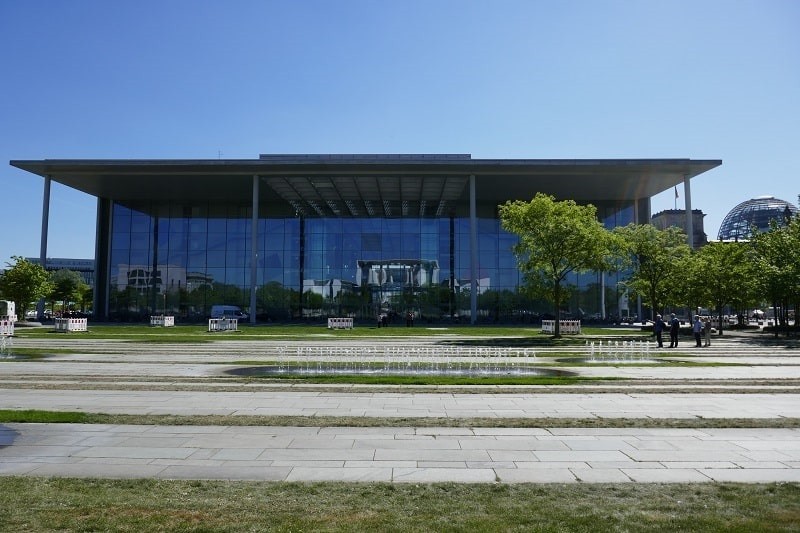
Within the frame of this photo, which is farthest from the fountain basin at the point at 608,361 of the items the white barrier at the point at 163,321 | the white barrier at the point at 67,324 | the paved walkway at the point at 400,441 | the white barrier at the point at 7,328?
the white barrier at the point at 163,321

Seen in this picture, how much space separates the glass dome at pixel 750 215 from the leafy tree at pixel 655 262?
119 m

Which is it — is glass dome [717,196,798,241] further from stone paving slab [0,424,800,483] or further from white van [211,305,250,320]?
stone paving slab [0,424,800,483]

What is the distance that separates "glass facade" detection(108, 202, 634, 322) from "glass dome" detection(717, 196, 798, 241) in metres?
110

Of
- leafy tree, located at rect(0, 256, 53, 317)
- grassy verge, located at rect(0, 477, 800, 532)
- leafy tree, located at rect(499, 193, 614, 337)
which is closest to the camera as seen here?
grassy verge, located at rect(0, 477, 800, 532)

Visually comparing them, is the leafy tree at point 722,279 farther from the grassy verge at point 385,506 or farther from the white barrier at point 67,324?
the white barrier at point 67,324

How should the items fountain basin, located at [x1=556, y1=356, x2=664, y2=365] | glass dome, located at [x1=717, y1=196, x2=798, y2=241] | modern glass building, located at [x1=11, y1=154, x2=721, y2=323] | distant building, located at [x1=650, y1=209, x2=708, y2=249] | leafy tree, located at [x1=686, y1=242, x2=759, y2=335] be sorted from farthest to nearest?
glass dome, located at [x1=717, y1=196, x2=798, y2=241]
distant building, located at [x1=650, y1=209, x2=708, y2=249]
modern glass building, located at [x1=11, y1=154, x2=721, y2=323]
leafy tree, located at [x1=686, y1=242, x2=759, y2=335]
fountain basin, located at [x1=556, y1=356, x2=664, y2=365]

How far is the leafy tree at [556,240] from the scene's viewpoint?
37.4 meters

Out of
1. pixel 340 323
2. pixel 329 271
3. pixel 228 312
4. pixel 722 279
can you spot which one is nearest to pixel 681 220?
pixel 722 279

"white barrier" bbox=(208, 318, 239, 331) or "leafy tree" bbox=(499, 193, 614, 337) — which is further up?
"leafy tree" bbox=(499, 193, 614, 337)

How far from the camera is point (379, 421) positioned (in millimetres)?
10469

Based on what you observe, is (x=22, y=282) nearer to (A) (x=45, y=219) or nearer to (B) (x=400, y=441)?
(A) (x=45, y=219)

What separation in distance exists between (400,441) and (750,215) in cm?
17730

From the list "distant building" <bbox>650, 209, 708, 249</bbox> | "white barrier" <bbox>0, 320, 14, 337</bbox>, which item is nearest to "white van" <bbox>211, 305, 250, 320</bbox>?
"white barrier" <bbox>0, 320, 14, 337</bbox>

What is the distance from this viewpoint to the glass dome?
150125 mm
